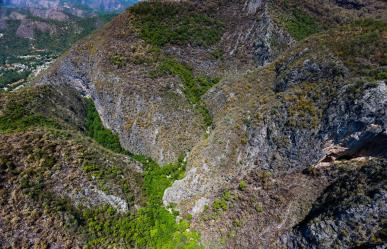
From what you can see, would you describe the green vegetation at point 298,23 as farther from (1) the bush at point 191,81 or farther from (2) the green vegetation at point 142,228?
(2) the green vegetation at point 142,228

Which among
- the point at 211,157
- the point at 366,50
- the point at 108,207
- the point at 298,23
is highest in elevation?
the point at 298,23

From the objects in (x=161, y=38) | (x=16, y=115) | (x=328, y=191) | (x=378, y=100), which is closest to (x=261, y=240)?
(x=328, y=191)

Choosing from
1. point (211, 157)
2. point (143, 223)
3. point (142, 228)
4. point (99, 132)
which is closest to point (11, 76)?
point (99, 132)

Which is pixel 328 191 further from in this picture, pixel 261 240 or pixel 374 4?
pixel 374 4

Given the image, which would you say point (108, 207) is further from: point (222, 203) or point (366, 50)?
point (366, 50)

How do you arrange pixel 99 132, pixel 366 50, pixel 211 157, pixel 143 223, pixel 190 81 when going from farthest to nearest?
pixel 190 81 < pixel 99 132 < pixel 211 157 < pixel 366 50 < pixel 143 223

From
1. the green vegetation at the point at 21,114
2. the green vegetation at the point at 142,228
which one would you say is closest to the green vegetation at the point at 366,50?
the green vegetation at the point at 142,228

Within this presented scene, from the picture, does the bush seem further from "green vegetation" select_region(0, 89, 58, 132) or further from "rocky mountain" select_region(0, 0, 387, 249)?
"green vegetation" select_region(0, 89, 58, 132)
